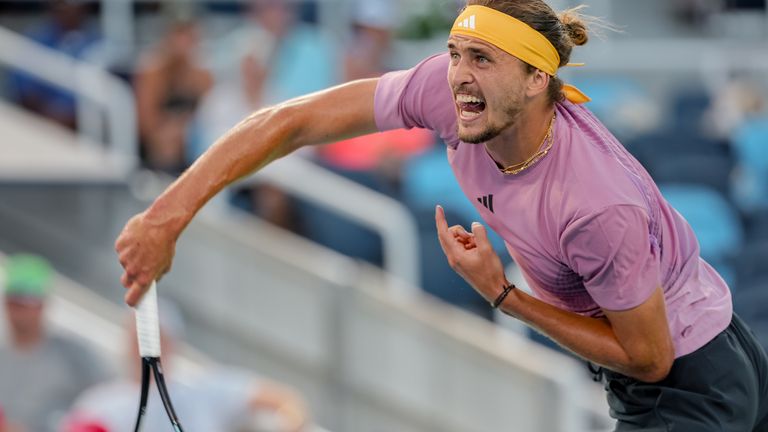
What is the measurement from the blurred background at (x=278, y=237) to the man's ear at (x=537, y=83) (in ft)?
8.86

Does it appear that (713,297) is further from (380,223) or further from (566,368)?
(380,223)

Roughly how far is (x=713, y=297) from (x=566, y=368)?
2816mm

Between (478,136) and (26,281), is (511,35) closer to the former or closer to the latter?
(478,136)

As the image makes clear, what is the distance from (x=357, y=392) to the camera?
22.7ft

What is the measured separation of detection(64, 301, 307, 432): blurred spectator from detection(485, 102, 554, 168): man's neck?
272cm

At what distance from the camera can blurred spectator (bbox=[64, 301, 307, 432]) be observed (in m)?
5.65

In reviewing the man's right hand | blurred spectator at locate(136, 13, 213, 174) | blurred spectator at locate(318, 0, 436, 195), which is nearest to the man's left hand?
the man's right hand

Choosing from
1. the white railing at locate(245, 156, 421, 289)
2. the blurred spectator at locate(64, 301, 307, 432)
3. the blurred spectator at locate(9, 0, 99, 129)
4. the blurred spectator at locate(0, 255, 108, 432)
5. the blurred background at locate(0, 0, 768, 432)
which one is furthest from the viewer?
the blurred spectator at locate(9, 0, 99, 129)

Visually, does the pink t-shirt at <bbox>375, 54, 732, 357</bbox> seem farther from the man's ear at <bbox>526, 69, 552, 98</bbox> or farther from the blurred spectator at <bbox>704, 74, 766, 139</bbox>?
the blurred spectator at <bbox>704, 74, 766, 139</bbox>

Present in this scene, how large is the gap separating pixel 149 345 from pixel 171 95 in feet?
14.8

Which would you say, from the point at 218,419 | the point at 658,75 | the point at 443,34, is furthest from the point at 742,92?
the point at 218,419

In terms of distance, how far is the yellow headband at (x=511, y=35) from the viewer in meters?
3.15

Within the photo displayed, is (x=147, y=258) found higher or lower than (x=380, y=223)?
higher

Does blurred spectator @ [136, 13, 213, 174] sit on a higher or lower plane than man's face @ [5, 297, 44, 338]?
higher
